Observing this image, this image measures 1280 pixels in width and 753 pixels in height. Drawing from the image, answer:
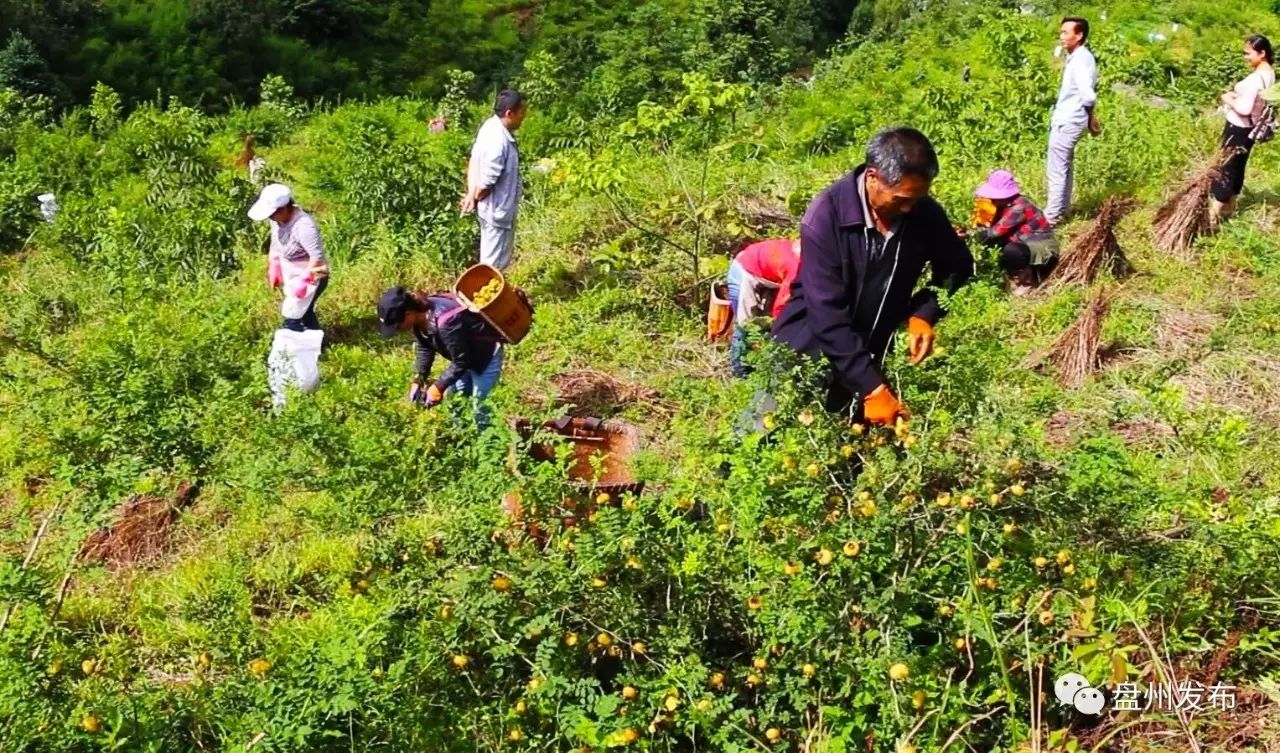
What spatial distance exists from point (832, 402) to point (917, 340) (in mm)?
341

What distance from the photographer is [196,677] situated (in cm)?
331

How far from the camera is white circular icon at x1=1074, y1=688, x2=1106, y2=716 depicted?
268 cm

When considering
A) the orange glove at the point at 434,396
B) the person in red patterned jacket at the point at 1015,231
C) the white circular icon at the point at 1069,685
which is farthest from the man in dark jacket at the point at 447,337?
the person in red patterned jacket at the point at 1015,231

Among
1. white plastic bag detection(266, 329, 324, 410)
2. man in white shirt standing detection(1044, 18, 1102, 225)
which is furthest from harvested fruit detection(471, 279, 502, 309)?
man in white shirt standing detection(1044, 18, 1102, 225)

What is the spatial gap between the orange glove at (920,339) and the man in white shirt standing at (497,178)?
3243mm

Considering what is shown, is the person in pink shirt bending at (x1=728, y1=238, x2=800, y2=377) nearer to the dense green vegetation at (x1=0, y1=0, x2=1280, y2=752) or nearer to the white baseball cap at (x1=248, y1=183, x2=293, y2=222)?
the dense green vegetation at (x1=0, y1=0, x2=1280, y2=752)

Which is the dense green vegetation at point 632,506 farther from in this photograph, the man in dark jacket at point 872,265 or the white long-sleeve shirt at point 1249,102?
the white long-sleeve shirt at point 1249,102

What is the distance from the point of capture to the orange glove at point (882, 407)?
308 centimetres

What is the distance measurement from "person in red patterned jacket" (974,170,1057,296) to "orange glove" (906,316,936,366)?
290cm

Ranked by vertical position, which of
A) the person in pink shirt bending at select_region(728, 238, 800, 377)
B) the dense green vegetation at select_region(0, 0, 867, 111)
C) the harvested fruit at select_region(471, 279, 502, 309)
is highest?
the person in pink shirt bending at select_region(728, 238, 800, 377)

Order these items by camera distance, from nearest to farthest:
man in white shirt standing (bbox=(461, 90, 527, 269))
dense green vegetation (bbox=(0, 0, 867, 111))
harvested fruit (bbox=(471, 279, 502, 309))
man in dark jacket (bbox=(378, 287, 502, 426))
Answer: man in dark jacket (bbox=(378, 287, 502, 426)) → harvested fruit (bbox=(471, 279, 502, 309)) → man in white shirt standing (bbox=(461, 90, 527, 269)) → dense green vegetation (bbox=(0, 0, 867, 111))

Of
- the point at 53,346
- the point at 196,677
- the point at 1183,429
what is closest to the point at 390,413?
the point at 196,677

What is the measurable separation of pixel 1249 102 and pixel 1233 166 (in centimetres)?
37

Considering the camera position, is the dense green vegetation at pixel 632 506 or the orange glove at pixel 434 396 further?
the orange glove at pixel 434 396
